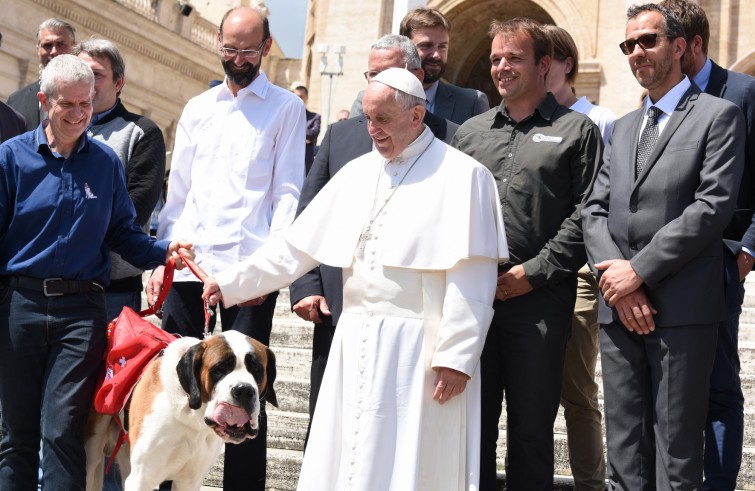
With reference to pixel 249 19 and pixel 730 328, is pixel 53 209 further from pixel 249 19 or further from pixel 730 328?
pixel 730 328

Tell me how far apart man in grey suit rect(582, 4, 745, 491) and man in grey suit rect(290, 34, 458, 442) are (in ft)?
4.42

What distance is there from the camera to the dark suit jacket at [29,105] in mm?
6641

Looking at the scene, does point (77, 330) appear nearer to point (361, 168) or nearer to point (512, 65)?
point (361, 168)

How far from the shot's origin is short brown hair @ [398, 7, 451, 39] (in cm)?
656

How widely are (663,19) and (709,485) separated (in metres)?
2.28

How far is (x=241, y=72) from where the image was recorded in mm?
5699

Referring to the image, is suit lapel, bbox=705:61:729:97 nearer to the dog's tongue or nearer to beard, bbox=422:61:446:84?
beard, bbox=422:61:446:84

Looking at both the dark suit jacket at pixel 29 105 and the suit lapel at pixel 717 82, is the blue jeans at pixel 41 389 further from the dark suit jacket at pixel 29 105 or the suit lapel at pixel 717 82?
the suit lapel at pixel 717 82

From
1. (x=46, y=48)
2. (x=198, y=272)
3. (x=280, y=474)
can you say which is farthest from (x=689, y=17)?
(x=46, y=48)

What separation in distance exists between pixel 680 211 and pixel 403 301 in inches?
51.5

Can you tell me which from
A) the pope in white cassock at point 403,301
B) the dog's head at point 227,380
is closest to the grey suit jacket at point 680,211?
the pope in white cassock at point 403,301

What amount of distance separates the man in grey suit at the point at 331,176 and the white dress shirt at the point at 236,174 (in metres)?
0.14

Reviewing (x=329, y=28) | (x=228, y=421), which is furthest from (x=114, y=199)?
(x=329, y=28)

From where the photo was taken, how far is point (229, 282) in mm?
4816
